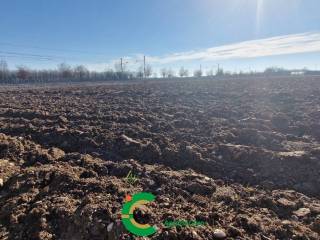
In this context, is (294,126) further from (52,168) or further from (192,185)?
(52,168)

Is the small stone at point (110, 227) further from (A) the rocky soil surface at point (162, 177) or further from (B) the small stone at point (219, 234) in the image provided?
(B) the small stone at point (219, 234)

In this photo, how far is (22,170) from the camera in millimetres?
4758

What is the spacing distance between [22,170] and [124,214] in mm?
2617

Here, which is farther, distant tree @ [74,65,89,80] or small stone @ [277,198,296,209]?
distant tree @ [74,65,89,80]

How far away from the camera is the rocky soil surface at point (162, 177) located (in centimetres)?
315

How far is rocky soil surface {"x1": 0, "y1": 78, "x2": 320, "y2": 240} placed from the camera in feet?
10.3

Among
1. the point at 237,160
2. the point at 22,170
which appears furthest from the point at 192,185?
the point at 22,170

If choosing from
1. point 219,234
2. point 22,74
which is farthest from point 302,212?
point 22,74

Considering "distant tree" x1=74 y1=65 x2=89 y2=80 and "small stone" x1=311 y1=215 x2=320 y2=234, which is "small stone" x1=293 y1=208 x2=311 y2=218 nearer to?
"small stone" x1=311 y1=215 x2=320 y2=234

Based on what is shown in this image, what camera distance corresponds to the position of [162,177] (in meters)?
4.36

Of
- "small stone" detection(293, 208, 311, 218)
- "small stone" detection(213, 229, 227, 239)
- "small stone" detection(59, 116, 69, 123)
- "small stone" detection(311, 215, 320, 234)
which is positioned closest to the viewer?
"small stone" detection(213, 229, 227, 239)

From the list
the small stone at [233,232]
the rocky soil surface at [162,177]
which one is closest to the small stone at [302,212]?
the rocky soil surface at [162,177]

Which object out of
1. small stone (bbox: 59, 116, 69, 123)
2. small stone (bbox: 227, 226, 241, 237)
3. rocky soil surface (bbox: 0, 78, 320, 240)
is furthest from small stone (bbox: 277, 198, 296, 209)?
small stone (bbox: 59, 116, 69, 123)

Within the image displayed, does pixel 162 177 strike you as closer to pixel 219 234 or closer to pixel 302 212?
pixel 219 234
